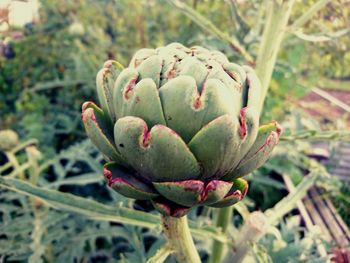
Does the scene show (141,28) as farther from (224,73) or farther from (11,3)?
(224,73)

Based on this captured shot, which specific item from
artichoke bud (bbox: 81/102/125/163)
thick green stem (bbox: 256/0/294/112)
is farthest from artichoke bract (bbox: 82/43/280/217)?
thick green stem (bbox: 256/0/294/112)

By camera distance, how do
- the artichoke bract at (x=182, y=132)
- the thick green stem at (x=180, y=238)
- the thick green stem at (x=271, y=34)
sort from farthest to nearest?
the thick green stem at (x=271, y=34), the thick green stem at (x=180, y=238), the artichoke bract at (x=182, y=132)

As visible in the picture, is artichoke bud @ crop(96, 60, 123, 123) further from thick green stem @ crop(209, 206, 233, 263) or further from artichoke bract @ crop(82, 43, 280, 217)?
thick green stem @ crop(209, 206, 233, 263)

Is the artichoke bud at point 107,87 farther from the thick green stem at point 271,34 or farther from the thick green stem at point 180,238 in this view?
the thick green stem at point 271,34

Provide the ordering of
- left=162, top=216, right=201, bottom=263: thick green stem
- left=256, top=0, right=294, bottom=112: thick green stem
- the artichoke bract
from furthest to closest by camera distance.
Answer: left=256, top=0, right=294, bottom=112: thick green stem → left=162, top=216, right=201, bottom=263: thick green stem → the artichoke bract

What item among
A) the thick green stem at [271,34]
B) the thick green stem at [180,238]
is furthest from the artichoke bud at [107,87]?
the thick green stem at [271,34]

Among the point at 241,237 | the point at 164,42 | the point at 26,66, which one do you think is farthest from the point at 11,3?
the point at 241,237
